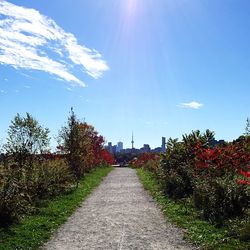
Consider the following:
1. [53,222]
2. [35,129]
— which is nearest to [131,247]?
[53,222]

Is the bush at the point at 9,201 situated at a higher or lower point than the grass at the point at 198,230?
higher

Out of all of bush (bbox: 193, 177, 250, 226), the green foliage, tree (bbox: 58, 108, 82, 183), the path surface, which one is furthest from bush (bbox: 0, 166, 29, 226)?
tree (bbox: 58, 108, 82, 183)

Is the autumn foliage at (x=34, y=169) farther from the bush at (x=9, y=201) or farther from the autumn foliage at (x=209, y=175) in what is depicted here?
the autumn foliage at (x=209, y=175)

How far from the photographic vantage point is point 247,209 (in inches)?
467

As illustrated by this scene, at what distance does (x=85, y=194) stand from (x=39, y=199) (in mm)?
4288

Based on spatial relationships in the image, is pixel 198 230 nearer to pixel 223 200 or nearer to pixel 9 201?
pixel 223 200

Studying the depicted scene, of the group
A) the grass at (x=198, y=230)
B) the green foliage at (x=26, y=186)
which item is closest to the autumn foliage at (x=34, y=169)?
Result: the green foliage at (x=26, y=186)

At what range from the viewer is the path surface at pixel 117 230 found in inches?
387

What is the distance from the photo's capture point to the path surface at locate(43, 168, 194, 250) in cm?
982

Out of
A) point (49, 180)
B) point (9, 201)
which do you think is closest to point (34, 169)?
point (49, 180)

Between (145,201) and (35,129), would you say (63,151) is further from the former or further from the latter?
(145,201)

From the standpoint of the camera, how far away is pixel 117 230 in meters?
11.5


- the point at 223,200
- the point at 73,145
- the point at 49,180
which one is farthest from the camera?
the point at 73,145

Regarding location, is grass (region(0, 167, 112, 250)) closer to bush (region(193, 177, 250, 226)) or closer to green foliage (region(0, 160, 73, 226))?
green foliage (region(0, 160, 73, 226))
